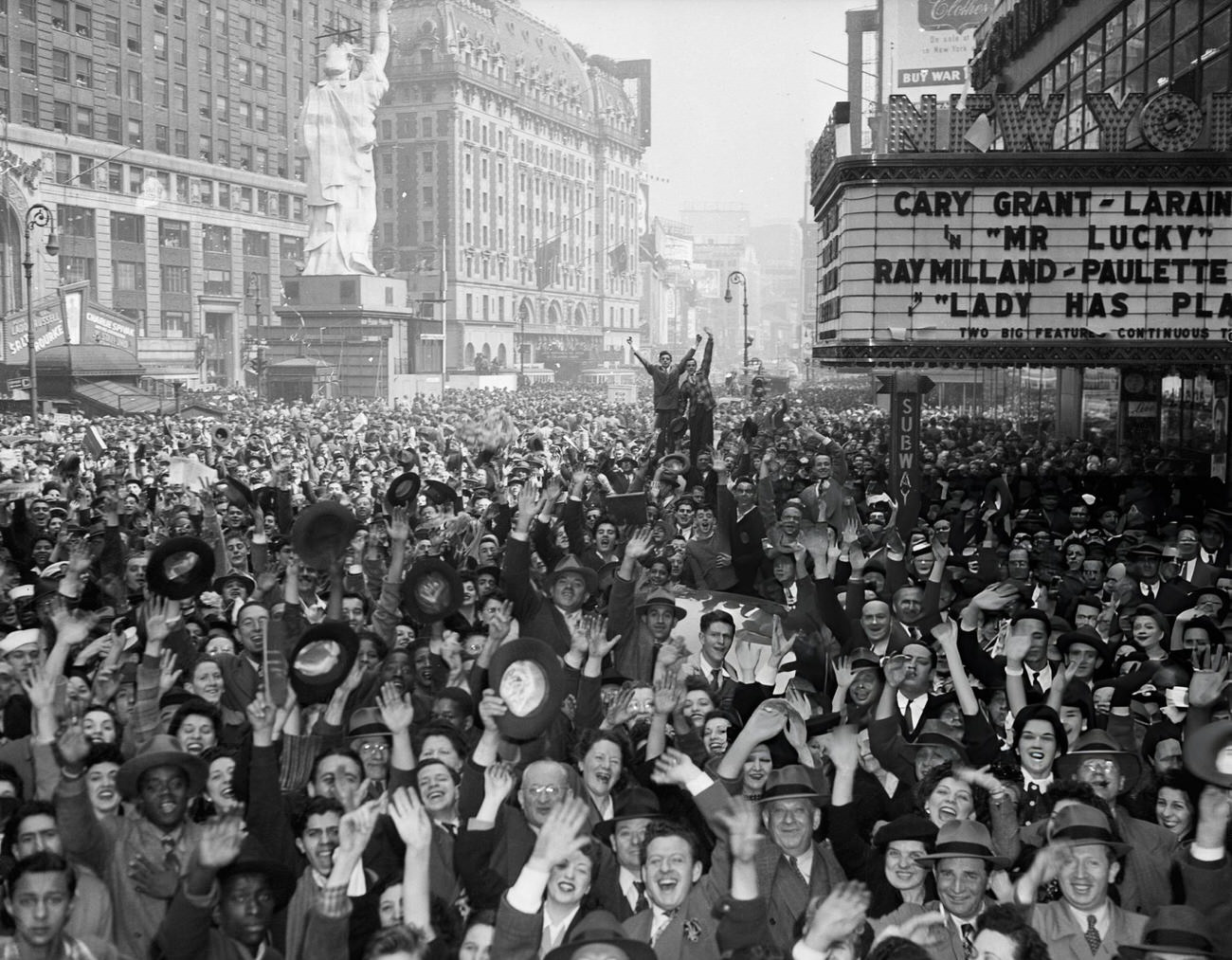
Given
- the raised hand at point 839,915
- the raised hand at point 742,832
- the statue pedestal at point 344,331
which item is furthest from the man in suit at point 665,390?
the statue pedestal at point 344,331

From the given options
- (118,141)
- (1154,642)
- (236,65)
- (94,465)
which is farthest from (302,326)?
(1154,642)

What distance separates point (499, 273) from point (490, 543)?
350 feet

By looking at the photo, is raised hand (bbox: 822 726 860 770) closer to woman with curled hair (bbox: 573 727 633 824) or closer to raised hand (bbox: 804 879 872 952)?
woman with curled hair (bbox: 573 727 633 824)

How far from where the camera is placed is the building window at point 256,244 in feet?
277

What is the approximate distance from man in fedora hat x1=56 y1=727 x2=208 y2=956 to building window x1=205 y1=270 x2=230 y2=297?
256 feet

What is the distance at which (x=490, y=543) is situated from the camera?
12430 mm

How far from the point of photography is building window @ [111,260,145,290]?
236 ft

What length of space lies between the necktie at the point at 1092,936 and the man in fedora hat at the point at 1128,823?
44 centimetres

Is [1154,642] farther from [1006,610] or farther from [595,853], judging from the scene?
[595,853]

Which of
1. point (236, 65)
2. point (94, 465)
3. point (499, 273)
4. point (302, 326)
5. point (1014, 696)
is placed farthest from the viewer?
point (499, 273)

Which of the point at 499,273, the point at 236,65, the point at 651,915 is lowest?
the point at 651,915

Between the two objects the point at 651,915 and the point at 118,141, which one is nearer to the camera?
the point at 651,915

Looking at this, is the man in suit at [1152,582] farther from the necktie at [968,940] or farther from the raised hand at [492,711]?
the raised hand at [492,711]

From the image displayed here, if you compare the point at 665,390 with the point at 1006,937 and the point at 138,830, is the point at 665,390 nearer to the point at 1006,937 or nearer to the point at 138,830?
the point at 138,830
